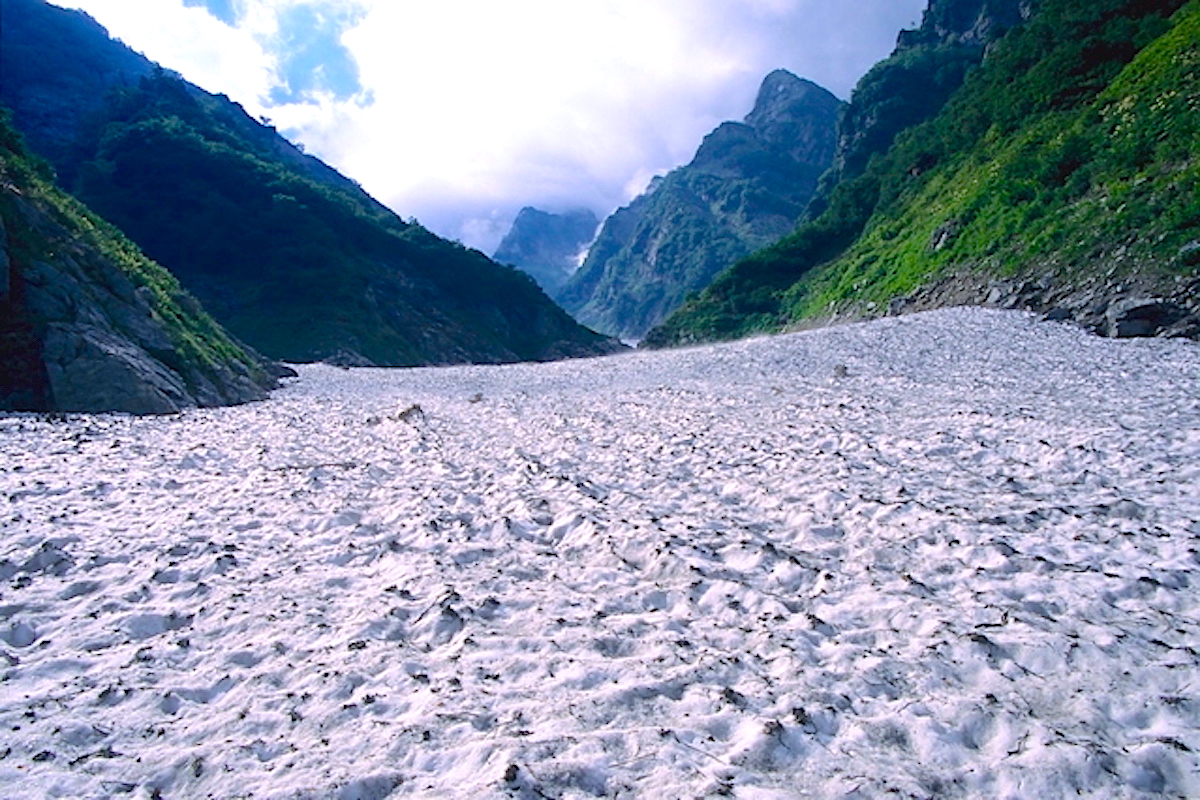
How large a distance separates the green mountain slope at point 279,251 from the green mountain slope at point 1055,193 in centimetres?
3920

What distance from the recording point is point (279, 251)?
7506 centimetres

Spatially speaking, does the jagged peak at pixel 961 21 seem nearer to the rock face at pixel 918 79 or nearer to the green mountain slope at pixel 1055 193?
the rock face at pixel 918 79

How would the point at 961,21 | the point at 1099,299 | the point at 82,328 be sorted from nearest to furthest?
the point at 82,328 → the point at 1099,299 → the point at 961,21

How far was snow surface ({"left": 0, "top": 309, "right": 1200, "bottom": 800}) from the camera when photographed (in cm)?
436

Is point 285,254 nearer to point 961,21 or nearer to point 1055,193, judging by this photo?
point 1055,193

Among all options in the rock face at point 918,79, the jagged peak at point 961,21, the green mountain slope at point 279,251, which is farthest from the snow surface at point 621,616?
the jagged peak at point 961,21

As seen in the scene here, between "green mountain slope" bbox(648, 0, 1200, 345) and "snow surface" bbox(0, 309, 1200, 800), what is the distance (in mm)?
14817

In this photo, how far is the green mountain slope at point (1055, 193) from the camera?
25188 mm

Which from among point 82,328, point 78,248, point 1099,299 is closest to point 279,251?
point 78,248

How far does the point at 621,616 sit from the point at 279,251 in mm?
80611

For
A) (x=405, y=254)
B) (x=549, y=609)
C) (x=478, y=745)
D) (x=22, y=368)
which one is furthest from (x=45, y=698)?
(x=405, y=254)

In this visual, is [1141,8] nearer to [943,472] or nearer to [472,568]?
[943,472]

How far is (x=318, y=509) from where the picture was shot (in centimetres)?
1009

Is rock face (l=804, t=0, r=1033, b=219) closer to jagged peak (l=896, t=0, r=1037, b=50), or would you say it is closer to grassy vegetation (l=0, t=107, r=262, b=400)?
jagged peak (l=896, t=0, r=1037, b=50)
